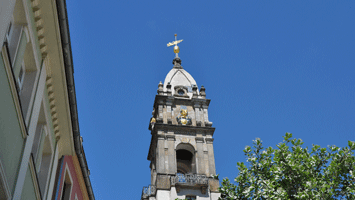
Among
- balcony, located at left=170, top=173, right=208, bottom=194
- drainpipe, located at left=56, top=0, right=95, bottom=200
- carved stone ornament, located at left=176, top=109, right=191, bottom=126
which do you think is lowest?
drainpipe, located at left=56, top=0, right=95, bottom=200

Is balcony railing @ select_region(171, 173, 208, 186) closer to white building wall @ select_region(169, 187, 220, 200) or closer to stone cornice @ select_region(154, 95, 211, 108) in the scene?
white building wall @ select_region(169, 187, 220, 200)

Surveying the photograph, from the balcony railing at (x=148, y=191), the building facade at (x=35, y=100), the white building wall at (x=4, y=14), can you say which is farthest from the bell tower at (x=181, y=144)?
the white building wall at (x=4, y=14)

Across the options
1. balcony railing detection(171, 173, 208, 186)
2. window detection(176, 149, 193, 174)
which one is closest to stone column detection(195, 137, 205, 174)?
balcony railing detection(171, 173, 208, 186)

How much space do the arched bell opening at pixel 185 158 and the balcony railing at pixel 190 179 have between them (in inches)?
102

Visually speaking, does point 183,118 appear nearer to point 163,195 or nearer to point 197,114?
point 197,114

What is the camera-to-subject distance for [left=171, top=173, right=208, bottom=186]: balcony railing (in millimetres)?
37000

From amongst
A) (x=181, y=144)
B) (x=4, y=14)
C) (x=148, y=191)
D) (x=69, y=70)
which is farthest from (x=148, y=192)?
(x=4, y=14)

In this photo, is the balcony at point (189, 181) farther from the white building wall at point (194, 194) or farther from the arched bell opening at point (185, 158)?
the arched bell opening at point (185, 158)

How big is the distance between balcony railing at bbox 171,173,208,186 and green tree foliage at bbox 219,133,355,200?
15841 mm

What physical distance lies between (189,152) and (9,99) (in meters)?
34.0

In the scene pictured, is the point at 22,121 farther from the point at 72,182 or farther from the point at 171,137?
the point at 171,137

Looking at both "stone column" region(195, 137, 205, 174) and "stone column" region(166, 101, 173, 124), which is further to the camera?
"stone column" region(166, 101, 173, 124)

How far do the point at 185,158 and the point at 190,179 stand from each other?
16.9 ft

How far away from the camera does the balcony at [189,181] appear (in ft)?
121
